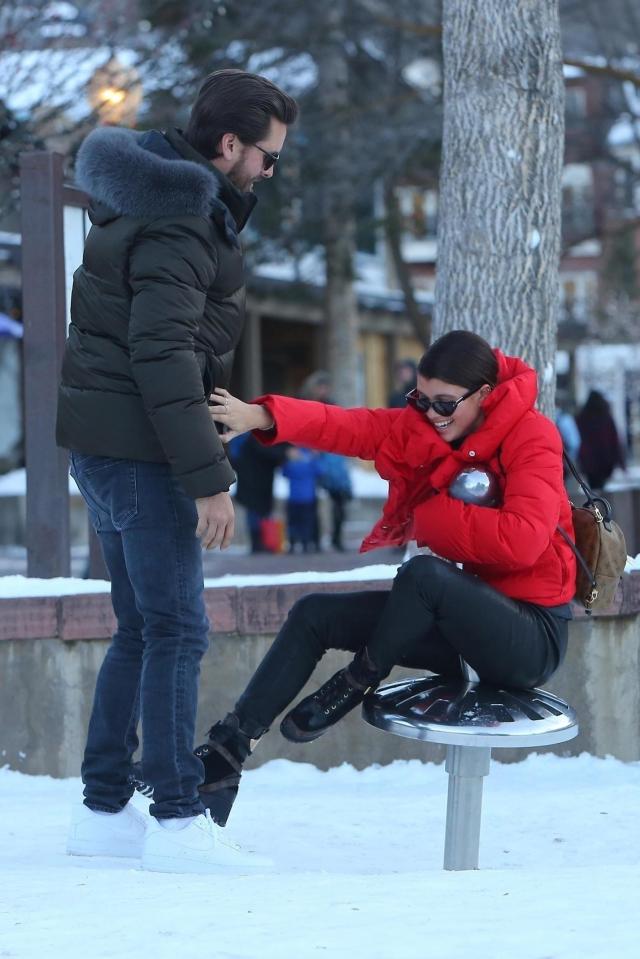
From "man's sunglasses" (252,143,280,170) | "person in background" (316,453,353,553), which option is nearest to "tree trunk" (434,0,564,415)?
"man's sunglasses" (252,143,280,170)

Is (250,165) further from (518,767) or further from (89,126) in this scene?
(89,126)

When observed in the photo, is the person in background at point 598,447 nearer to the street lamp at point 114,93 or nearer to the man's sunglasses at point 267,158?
the street lamp at point 114,93

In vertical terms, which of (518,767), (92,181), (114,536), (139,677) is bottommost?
(518,767)

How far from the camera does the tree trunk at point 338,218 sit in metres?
19.2

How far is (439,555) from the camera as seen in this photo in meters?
3.80

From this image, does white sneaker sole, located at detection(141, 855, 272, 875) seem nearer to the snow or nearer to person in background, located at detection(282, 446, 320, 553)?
the snow

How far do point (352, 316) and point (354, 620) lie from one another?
61.8 ft

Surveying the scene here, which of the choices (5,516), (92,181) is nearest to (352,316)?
(5,516)

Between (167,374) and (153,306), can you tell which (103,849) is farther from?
(153,306)

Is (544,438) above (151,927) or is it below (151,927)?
above

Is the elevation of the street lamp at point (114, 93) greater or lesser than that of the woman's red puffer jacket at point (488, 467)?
greater

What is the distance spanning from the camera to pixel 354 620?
3.86 metres

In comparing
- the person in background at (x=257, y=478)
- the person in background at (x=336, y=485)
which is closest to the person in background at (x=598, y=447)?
the person in background at (x=336, y=485)

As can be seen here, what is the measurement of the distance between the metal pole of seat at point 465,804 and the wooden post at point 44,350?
252 cm
